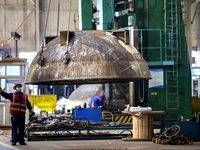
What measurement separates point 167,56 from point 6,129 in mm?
6719

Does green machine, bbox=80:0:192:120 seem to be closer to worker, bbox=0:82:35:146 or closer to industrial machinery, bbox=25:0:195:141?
industrial machinery, bbox=25:0:195:141

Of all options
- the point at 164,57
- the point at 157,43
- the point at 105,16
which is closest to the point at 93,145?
the point at 164,57

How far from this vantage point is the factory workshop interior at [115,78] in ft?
32.2

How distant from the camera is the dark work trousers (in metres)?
15.4

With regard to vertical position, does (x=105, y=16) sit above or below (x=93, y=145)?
above

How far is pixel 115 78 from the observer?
31.7 ft

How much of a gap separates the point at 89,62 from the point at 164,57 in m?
14.2

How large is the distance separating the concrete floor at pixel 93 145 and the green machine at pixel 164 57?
614 cm

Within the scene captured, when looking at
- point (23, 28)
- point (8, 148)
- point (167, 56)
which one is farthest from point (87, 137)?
point (23, 28)

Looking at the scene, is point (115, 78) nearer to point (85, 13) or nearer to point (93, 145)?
point (93, 145)

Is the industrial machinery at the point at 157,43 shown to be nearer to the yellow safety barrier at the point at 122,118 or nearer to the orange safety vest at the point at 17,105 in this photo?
the yellow safety barrier at the point at 122,118

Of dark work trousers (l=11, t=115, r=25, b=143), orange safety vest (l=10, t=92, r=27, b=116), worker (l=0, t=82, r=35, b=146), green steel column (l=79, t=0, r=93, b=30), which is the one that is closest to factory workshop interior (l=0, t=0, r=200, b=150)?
green steel column (l=79, t=0, r=93, b=30)

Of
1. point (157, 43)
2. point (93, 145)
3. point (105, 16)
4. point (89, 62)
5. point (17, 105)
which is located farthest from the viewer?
point (157, 43)

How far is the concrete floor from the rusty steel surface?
541 centimetres
